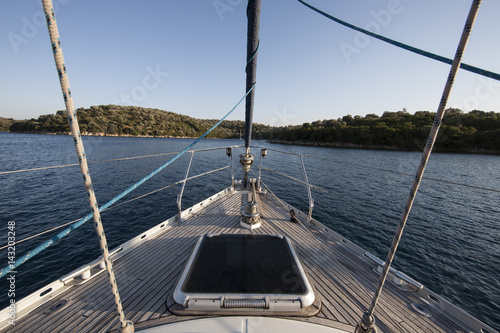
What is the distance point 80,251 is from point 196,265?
28.0 ft

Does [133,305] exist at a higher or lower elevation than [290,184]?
higher

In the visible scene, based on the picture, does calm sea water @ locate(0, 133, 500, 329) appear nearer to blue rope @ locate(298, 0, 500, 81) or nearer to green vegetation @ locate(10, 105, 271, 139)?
blue rope @ locate(298, 0, 500, 81)

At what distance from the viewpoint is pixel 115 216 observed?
36.5ft

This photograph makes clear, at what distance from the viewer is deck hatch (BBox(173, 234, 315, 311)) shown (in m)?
2.21

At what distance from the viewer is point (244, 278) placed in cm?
246

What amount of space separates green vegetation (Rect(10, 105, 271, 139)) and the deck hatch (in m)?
72.8

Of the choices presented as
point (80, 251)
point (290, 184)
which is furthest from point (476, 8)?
point (290, 184)

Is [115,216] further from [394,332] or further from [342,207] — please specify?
[342,207]

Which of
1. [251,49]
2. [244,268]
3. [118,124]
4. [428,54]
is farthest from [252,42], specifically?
[118,124]

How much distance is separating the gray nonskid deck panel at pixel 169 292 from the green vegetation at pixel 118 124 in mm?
72051

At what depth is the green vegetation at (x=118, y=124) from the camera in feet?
268

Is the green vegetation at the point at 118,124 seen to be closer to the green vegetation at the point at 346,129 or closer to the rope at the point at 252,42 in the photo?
the green vegetation at the point at 346,129

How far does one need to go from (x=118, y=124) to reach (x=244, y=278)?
371 ft

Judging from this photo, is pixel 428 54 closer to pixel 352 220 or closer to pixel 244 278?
pixel 244 278
